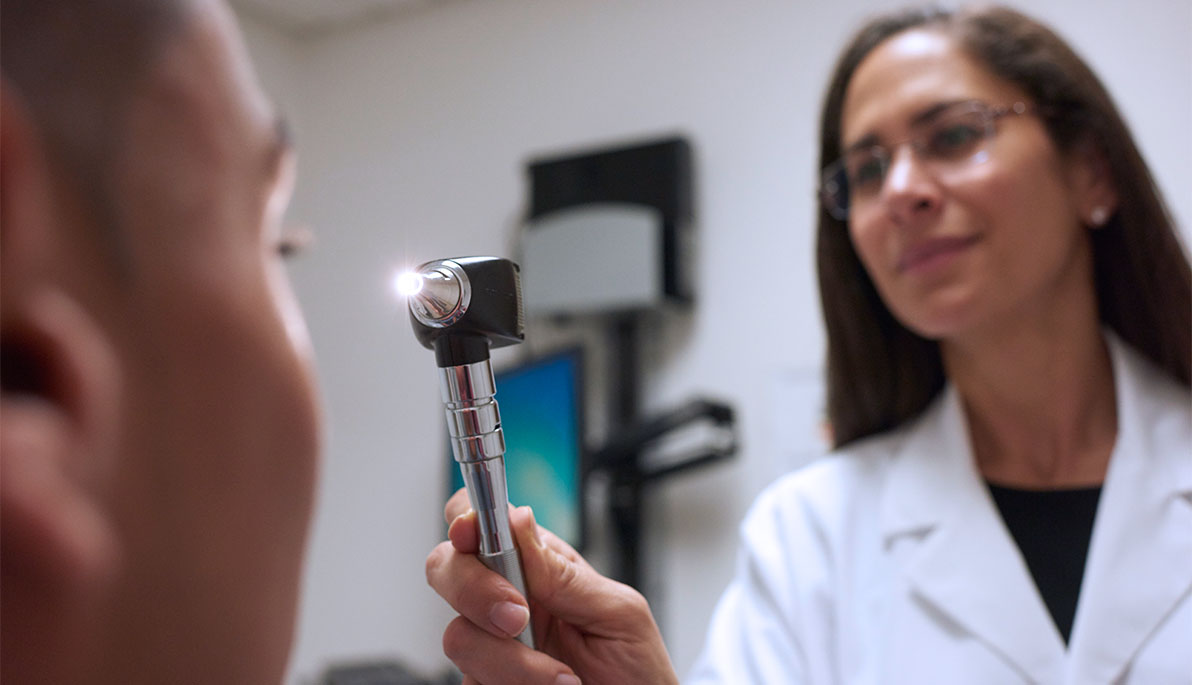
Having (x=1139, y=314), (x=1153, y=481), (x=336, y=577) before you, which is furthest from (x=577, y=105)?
(x=1153, y=481)

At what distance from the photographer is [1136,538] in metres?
0.81

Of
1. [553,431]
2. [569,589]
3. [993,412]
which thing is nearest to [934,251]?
[993,412]

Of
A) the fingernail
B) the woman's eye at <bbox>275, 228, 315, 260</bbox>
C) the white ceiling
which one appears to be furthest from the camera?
the white ceiling

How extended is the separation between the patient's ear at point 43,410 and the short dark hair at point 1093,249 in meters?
0.93

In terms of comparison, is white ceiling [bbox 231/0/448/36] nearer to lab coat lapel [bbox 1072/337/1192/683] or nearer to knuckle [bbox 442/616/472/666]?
lab coat lapel [bbox 1072/337/1192/683]

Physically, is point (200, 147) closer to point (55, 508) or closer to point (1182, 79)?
point (55, 508)

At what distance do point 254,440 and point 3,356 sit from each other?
0.19 ft

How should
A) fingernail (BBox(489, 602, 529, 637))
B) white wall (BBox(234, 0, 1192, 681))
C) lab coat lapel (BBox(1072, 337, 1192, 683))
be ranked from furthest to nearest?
white wall (BBox(234, 0, 1192, 681)) → lab coat lapel (BBox(1072, 337, 1192, 683)) → fingernail (BBox(489, 602, 529, 637))

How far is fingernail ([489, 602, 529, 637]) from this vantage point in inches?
16.6

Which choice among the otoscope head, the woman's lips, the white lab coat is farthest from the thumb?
the woman's lips

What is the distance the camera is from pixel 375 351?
2.36m

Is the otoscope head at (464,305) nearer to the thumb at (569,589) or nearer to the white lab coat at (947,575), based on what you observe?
the thumb at (569,589)

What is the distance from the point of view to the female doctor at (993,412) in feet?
2.64

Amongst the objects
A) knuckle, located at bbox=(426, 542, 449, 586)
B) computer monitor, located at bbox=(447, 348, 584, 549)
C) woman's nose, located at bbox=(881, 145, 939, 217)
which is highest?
woman's nose, located at bbox=(881, 145, 939, 217)
